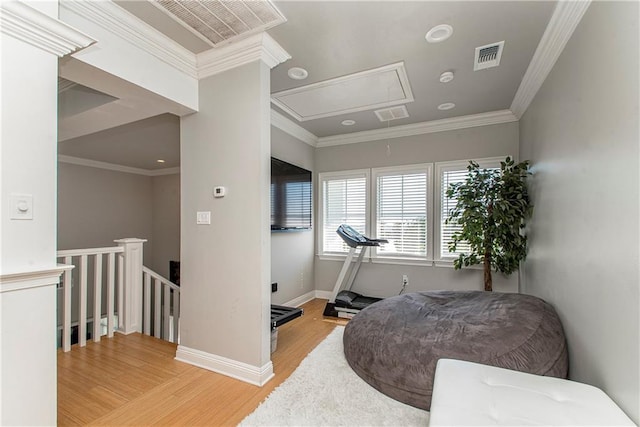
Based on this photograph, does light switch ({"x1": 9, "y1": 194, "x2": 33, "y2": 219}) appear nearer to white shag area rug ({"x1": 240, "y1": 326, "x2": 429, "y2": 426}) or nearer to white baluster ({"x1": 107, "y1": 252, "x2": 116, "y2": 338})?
white shag area rug ({"x1": 240, "y1": 326, "x2": 429, "y2": 426})

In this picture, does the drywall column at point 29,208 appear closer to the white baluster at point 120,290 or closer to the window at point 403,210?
the white baluster at point 120,290

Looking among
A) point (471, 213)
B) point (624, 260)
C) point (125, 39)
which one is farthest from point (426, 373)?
point (125, 39)

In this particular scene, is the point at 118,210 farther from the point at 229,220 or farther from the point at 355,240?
the point at 355,240

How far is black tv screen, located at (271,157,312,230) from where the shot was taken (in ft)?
12.2

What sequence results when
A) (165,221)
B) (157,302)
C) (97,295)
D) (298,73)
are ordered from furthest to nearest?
(165,221) < (157,302) < (97,295) < (298,73)

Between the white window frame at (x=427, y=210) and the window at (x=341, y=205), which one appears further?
the window at (x=341, y=205)

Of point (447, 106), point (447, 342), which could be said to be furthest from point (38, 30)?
point (447, 106)

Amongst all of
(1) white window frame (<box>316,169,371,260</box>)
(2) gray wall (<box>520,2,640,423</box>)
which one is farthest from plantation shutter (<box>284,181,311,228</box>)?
(2) gray wall (<box>520,2,640,423</box>)

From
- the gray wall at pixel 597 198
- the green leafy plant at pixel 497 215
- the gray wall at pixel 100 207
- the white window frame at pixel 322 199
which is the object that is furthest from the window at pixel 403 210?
the gray wall at pixel 100 207

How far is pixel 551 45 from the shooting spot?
2.18 meters

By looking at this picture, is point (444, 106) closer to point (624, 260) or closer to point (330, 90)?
point (330, 90)

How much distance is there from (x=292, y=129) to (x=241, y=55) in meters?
1.83

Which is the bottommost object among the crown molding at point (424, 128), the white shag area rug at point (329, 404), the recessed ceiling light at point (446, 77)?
the white shag area rug at point (329, 404)

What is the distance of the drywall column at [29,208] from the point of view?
4.55ft
